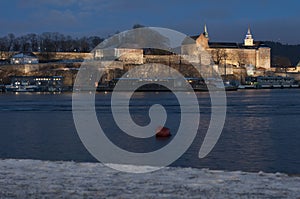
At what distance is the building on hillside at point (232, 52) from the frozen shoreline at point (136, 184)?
60.7 metres

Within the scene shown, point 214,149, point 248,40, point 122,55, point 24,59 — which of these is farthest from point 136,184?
point 248,40

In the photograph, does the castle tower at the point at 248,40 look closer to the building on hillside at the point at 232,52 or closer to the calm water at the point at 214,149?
the building on hillside at the point at 232,52

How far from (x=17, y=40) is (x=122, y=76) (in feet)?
84.7

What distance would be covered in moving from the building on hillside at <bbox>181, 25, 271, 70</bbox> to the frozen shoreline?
60.7m

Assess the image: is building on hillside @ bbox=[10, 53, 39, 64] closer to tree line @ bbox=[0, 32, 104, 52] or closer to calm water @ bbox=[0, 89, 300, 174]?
tree line @ bbox=[0, 32, 104, 52]

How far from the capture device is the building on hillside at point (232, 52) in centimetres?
6794

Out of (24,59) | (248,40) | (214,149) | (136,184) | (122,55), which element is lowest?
(214,149)

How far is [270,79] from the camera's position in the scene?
61094 millimetres

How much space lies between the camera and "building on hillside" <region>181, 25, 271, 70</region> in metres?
67.9

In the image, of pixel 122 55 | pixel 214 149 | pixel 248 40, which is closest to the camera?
pixel 214 149

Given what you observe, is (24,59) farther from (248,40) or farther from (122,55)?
(248,40)

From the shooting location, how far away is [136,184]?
4.12m

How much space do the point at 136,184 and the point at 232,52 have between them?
68.5 m

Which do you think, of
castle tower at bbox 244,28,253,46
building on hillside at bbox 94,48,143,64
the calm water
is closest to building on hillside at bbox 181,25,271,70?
castle tower at bbox 244,28,253,46
